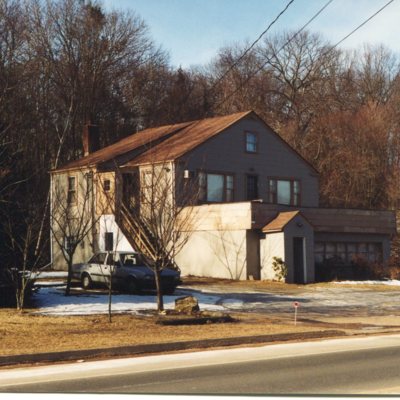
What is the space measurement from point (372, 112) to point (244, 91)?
11700 mm

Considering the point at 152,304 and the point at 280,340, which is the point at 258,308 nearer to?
the point at 152,304

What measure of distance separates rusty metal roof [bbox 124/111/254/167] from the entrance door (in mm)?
7588

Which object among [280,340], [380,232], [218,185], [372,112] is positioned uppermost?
[372,112]

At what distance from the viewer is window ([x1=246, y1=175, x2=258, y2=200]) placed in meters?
41.8

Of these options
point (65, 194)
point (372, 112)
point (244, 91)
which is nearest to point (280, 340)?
point (65, 194)

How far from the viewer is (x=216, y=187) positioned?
40312 millimetres

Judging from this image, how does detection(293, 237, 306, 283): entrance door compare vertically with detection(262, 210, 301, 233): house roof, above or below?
below

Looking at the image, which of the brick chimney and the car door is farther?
the brick chimney

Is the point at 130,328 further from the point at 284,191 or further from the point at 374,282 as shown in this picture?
the point at 284,191

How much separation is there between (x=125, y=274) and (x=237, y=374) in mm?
16032

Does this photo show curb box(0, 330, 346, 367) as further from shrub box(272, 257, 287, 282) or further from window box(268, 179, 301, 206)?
window box(268, 179, 301, 206)

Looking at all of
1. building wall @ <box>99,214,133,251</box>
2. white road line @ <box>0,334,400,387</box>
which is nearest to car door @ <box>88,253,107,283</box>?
building wall @ <box>99,214,133,251</box>

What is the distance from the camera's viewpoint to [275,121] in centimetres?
6381

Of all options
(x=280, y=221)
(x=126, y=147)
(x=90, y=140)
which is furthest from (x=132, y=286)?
(x=90, y=140)
